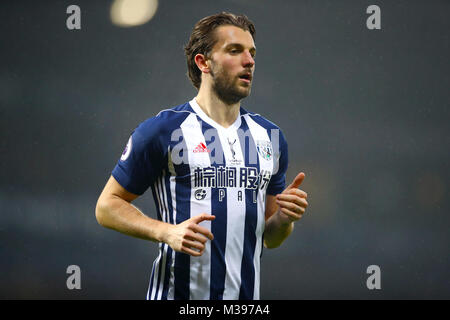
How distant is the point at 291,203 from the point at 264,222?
0.25m

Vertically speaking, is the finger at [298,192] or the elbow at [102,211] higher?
the finger at [298,192]

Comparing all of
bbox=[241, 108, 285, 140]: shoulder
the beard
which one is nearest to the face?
the beard

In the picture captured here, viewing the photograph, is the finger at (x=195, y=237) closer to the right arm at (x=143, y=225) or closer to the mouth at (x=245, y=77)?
the right arm at (x=143, y=225)

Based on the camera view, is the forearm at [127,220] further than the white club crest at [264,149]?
No

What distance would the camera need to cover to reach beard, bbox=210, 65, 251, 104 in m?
1.75

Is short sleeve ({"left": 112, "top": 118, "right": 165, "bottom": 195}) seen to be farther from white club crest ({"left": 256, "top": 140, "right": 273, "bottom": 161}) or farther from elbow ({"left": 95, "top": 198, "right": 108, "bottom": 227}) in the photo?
white club crest ({"left": 256, "top": 140, "right": 273, "bottom": 161})

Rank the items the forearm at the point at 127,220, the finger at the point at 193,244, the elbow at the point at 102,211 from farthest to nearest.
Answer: the elbow at the point at 102,211
the forearm at the point at 127,220
the finger at the point at 193,244

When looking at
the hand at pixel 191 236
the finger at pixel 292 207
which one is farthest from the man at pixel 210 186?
the hand at pixel 191 236

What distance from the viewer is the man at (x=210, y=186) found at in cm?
166

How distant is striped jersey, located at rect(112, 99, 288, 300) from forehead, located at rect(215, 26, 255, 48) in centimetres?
38

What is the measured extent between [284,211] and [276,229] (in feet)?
0.82

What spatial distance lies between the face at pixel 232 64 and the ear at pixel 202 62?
34 millimetres

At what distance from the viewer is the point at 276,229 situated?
1.83 m

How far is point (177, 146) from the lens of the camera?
1.71 metres
